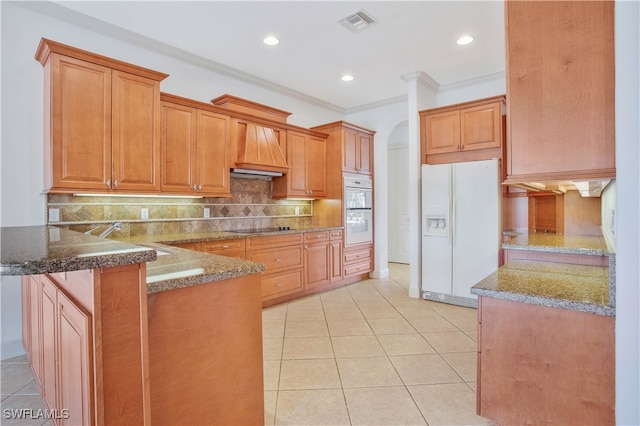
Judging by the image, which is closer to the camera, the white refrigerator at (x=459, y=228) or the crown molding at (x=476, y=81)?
the white refrigerator at (x=459, y=228)

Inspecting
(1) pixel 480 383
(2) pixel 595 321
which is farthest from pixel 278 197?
(2) pixel 595 321

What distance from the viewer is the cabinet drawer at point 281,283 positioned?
3.72m

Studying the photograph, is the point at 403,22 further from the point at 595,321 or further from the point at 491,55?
the point at 595,321

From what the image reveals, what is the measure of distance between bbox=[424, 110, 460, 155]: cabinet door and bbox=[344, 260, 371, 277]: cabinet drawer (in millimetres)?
1941

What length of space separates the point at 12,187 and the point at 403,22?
355 cm

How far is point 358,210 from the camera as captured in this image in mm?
4891

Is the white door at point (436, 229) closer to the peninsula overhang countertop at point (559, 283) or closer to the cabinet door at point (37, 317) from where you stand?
the peninsula overhang countertop at point (559, 283)

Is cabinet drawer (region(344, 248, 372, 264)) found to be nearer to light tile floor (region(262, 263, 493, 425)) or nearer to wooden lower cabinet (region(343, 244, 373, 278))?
wooden lower cabinet (region(343, 244, 373, 278))

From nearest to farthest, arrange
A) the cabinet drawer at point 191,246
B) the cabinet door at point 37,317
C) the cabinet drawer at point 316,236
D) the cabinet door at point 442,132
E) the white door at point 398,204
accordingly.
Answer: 1. the cabinet door at point 37,317
2. the cabinet drawer at point 191,246
3. the cabinet door at point 442,132
4. the cabinet drawer at point 316,236
5. the white door at point 398,204

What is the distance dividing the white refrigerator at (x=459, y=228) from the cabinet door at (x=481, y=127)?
0.31 m

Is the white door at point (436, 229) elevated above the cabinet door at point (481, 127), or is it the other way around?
the cabinet door at point (481, 127)

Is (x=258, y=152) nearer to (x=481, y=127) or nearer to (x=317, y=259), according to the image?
(x=317, y=259)

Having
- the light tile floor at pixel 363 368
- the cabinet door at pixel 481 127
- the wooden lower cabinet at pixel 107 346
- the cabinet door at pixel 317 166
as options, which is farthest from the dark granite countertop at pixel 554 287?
the cabinet door at pixel 317 166
